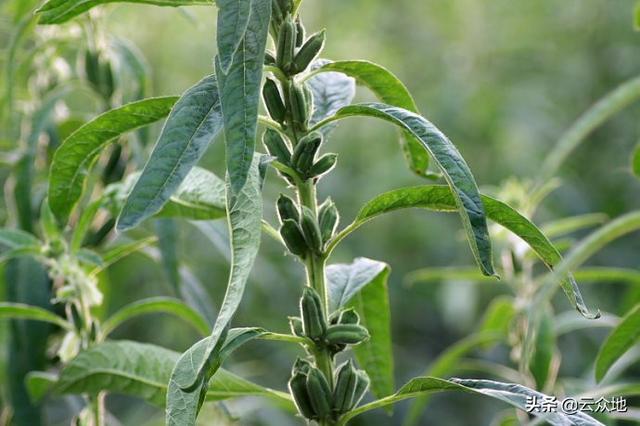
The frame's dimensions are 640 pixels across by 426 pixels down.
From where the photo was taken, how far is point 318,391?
67 centimetres

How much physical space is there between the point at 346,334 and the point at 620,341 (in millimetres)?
→ 337

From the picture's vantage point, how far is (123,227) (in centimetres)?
51

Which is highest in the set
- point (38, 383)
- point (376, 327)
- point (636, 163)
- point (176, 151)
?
point (176, 151)

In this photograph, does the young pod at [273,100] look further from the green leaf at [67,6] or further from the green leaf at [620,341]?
the green leaf at [620,341]

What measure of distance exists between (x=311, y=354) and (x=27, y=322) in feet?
1.51

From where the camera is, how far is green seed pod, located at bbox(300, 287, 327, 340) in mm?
670

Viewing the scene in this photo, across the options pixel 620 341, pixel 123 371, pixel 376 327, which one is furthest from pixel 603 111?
pixel 123 371

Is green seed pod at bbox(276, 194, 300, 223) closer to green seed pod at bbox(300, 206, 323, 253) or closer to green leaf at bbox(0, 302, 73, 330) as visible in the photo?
green seed pod at bbox(300, 206, 323, 253)

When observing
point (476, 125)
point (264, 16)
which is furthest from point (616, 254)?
point (264, 16)

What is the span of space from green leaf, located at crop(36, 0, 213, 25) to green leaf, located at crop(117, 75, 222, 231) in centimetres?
11

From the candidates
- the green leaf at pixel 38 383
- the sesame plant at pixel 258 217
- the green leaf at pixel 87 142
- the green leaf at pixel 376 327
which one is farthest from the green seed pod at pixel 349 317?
the green leaf at pixel 38 383

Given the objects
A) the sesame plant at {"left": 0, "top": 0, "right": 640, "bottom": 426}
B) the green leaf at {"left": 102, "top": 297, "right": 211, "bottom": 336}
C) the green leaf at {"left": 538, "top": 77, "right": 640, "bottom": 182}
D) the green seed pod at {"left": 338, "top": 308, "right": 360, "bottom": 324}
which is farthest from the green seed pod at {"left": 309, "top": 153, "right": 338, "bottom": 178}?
the green leaf at {"left": 538, "top": 77, "right": 640, "bottom": 182}

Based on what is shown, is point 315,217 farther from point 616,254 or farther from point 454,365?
point 616,254

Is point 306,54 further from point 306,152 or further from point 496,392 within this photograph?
point 496,392
